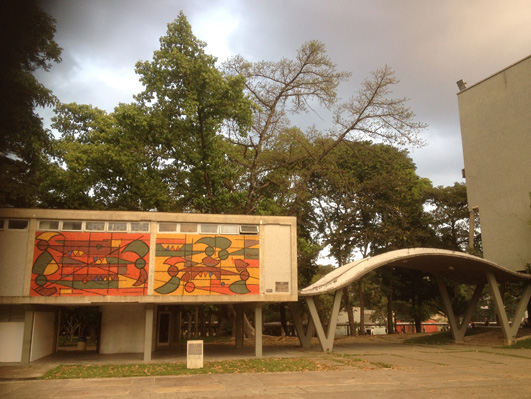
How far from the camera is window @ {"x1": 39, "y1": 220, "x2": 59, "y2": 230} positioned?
62.5 ft

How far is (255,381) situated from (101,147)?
624 inches

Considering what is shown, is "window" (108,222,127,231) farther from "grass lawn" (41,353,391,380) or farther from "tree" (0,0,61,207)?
"grass lawn" (41,353,391,380)

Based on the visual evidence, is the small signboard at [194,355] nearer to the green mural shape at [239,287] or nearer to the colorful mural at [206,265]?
the colorful mural at [206,265]

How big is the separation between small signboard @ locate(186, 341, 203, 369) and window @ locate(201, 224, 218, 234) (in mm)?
5179

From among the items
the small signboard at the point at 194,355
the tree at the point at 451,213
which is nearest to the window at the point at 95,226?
the small signboard at the point at 194,355

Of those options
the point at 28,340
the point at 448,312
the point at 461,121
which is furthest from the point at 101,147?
the point at 461,121

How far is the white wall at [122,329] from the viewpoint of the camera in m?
22.9

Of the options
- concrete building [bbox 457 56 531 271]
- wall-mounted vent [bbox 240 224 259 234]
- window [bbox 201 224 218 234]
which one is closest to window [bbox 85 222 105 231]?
window [bbox 201 224 218 234]

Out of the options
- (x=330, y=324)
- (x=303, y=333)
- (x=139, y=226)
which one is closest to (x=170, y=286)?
(x=139, y=226)

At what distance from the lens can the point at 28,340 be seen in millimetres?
18406

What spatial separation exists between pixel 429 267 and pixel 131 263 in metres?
16.7

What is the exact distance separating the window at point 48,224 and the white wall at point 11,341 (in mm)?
3944

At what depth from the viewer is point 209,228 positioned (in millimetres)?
20406

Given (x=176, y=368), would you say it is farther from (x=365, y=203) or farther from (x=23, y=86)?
(x=365, y=203)
